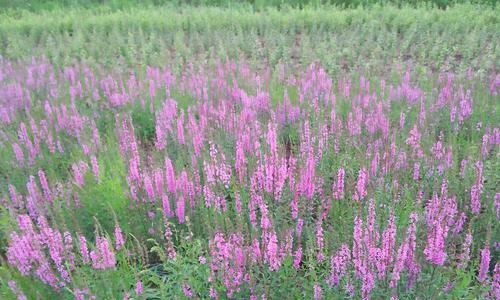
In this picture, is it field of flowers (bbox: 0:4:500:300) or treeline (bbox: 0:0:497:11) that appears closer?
field of flowers (bbox: 0:4:500:300)

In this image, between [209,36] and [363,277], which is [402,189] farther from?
[209,36]

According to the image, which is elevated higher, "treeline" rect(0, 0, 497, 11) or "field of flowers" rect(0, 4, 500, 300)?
"treeline" rect(0, 0, 497, 11)

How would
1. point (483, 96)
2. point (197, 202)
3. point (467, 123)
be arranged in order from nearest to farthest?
1. point (197, 202)
2. point (467, 123)
3. point (483, 96)

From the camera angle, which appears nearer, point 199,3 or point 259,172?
point 259,172

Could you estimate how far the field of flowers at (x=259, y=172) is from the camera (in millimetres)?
2951

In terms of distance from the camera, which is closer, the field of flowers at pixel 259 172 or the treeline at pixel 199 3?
the field of flowers at pixel 259 172

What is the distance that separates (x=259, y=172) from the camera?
3.53 meters

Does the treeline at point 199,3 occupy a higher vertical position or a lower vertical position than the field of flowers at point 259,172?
higher

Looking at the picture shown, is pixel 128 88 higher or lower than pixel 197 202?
higher

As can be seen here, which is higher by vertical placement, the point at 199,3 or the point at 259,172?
the point at 199,3

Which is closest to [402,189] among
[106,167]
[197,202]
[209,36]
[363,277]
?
[363,277]

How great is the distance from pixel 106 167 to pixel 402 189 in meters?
3.06

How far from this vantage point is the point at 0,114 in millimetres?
6121

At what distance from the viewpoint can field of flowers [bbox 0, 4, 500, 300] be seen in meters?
2.95
